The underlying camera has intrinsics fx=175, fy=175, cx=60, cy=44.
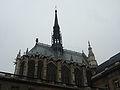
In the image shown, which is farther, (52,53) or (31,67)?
(52,53)

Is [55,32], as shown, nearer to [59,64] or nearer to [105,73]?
[59,64]

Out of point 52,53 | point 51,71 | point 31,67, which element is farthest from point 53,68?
point 52,53

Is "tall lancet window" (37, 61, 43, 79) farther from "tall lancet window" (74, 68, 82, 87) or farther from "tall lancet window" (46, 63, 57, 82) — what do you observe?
"tall lancet window" (74, 68, 82, 87)

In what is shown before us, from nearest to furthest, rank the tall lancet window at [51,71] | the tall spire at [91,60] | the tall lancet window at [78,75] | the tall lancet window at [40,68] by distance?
the tall lancet window at [40,68], the tall lancet window at [51,71], the tall lancet window at [78,75], the tall spire at [91,60]

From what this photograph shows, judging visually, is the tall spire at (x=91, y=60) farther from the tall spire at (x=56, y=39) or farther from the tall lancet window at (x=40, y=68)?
the tall lancet window at (x=40, y=68)

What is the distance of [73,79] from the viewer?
44.2 metres

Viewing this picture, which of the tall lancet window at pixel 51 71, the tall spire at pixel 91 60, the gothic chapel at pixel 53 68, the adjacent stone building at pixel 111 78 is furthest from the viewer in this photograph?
the tall spire at pixel 91 60

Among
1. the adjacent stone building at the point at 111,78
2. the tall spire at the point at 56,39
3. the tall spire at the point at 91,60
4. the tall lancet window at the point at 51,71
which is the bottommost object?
the adjacent stone building at the point at 111,78

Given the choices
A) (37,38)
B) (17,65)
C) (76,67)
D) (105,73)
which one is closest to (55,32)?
(37,38)

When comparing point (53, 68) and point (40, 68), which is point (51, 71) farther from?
point (40, 68)

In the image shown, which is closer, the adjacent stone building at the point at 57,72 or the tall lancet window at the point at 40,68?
the adjacent stone building at the point at 57,72

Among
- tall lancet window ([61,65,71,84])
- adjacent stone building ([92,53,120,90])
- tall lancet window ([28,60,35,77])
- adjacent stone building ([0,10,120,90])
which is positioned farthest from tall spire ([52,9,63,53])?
adjacent stone building ([92,53,120,90])

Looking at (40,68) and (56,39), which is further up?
(56,39)

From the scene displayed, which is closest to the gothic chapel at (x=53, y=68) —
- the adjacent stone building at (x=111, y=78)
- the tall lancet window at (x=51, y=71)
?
the tall lancet window at (x=51, y=71)
